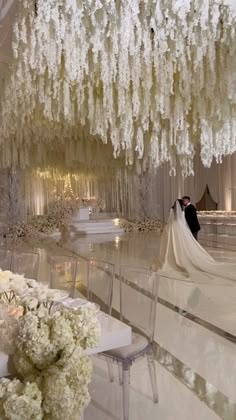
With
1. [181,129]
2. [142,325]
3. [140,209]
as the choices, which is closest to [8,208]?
[140,209]

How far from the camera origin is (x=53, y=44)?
306 centimetres

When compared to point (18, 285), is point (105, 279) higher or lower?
lower

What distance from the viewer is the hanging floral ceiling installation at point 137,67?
285 cm

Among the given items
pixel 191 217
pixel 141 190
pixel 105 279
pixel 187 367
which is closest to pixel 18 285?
pixel 105 279

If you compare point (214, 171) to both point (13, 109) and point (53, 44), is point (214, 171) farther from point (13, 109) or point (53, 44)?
point (53, 44)

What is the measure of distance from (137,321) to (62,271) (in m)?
1.79

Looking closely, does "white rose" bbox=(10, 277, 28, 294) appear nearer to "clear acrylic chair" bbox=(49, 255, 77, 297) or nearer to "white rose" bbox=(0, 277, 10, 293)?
"white rose" bbox=(0, 277, 10, 293)

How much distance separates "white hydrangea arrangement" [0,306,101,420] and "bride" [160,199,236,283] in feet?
16.5

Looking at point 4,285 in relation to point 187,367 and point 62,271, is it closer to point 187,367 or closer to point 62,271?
point 187,367

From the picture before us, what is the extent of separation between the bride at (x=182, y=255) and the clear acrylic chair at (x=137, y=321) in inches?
145

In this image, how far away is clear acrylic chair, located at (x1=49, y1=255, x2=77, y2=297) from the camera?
4098 millimetres

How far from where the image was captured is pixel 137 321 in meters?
3.02

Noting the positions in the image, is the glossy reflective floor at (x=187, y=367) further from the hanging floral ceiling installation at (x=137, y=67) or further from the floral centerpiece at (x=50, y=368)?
the hanging floral ceiling installation at (x=137, y=67)

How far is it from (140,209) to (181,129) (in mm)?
13236
